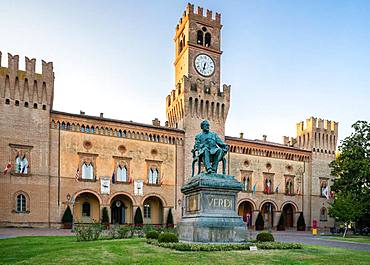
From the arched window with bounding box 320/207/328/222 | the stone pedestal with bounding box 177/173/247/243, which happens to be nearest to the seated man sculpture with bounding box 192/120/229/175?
the stone pedestal with bounding box 177/173/247/243

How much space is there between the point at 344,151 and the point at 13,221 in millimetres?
39742

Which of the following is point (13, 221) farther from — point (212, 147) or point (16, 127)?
point (212, 147)

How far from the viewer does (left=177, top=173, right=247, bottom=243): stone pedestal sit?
63.5 ft

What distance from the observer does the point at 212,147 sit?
21734 millimetres

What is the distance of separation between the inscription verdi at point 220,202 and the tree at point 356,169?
98.6 feet

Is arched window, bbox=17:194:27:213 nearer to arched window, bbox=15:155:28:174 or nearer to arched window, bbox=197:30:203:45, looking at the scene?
arched window, bbox=15:155:28:174

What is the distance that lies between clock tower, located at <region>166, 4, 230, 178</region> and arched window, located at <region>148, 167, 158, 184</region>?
3.97m

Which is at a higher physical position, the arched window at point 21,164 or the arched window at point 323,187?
the arched window at point 21,164

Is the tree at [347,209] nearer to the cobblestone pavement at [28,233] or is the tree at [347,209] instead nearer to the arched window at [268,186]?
the arched window at [268,186]

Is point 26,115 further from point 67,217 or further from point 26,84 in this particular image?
point 67,217

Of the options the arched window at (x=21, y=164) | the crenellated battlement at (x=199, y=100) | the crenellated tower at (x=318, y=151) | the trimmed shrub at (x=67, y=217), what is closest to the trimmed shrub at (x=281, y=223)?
the crenellated tower at (x=318, y=151)

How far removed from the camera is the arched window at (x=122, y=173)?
4841 centimetres

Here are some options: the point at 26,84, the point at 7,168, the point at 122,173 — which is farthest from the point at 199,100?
the point at 7,168

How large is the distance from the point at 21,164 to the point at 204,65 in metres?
29.0
